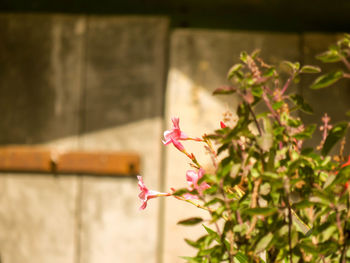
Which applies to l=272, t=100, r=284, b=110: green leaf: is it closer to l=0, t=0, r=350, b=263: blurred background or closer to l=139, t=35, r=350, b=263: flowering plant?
l=139, t=35, r=350, b=263: flowering plant

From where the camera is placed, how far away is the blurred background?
2.18 metres

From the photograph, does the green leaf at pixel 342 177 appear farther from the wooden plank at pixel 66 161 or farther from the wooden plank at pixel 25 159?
the wooden plank at pixel 25 159

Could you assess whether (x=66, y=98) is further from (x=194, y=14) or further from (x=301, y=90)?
(x=301, y=90)

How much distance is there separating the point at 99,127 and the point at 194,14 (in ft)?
2.45

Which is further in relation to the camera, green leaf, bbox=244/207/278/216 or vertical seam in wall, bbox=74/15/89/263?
vertical seam in wall, bbox=74/15/89/263

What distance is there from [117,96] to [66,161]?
42 centimetres

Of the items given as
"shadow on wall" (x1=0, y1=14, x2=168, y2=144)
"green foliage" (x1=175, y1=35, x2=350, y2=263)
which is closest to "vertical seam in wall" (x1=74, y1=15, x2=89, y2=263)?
"shadow on wall" (x1=0, y1=14, x2=168, y2=144)

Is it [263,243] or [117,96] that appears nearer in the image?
[263,243]

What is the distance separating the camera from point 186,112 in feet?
7.16

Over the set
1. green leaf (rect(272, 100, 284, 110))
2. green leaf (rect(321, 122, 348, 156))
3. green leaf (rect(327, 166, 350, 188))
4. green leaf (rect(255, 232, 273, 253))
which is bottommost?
green leaf (rect(255, 232, 273, 253))

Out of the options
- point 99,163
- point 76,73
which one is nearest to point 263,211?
point 99,163

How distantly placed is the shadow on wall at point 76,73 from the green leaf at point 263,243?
1697mm

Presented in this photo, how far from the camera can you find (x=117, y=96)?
7.39 feet

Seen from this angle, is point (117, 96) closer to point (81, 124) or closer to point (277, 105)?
point (81, 124)
